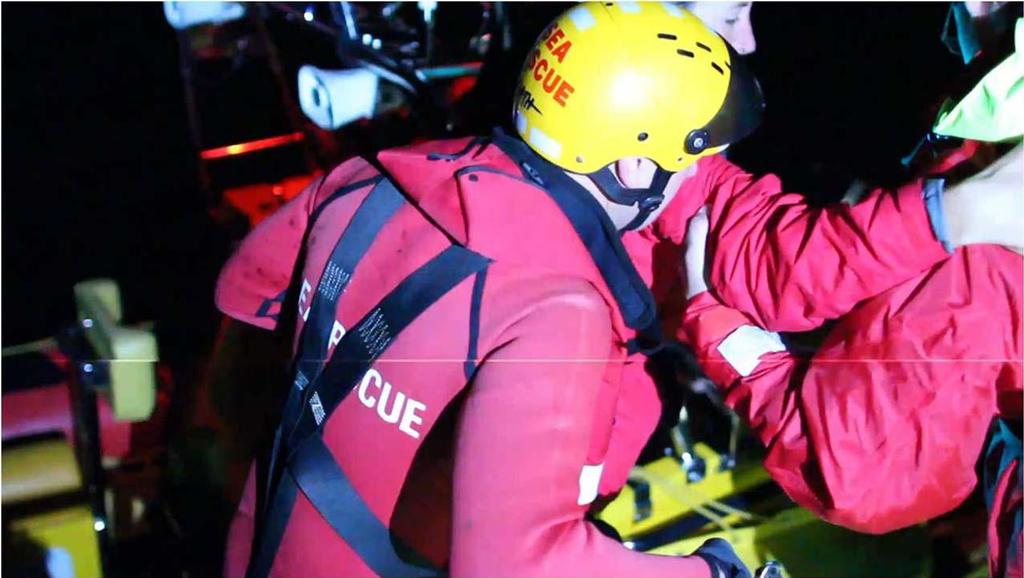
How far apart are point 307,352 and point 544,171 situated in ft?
1.27

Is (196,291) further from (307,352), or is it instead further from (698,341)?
(698,341)

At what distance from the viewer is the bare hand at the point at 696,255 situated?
1.32 m

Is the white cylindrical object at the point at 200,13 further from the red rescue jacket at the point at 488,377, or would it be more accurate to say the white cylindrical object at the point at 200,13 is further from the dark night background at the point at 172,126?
the red rescue jacket at the point at 488,377

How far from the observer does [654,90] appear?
119 centimetres

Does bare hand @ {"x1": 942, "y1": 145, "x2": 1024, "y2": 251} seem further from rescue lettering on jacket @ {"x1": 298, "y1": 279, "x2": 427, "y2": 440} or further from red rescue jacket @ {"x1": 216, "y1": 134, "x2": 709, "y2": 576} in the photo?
rescue lettering on jacket @ {"x1": 298, "y1": 279, "x2": 427, "y2": 440}

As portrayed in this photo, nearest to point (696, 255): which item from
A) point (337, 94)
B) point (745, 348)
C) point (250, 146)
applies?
point (745, 348)

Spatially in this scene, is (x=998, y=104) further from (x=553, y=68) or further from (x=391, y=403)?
(x=391, y=403)

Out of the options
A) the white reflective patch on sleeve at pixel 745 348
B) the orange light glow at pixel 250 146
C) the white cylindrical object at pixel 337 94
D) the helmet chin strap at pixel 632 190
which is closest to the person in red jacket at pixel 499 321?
the helmet chin strap at pixel 632 190

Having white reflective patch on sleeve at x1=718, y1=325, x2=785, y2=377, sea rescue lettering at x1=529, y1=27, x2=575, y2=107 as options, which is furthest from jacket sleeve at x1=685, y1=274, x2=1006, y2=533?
sea rescue lettering at x1=529, y1=27, x2=575, y2=107

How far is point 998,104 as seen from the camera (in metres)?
1.12

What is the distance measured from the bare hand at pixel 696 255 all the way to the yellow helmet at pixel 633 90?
0.36 ft

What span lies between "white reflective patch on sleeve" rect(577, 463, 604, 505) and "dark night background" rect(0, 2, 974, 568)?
1.53 ft

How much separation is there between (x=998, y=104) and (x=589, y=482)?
0.64 m

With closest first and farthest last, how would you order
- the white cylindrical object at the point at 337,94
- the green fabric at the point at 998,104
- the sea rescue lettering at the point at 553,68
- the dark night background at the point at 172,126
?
the green fabric at the point at 998,104, the sea rescue lettering at the point at 553,68, the dark night background at the point at 172,126, the white cylindrical object at the point at 337,94
